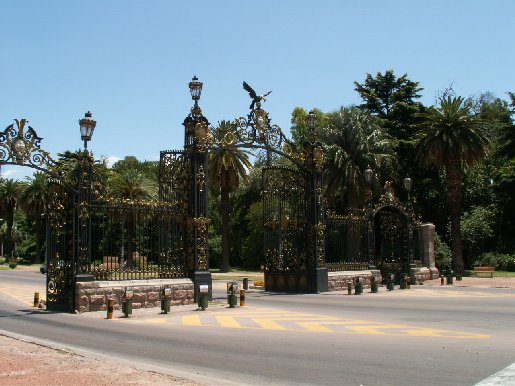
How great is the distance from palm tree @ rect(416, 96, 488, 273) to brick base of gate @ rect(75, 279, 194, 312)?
2630 cm

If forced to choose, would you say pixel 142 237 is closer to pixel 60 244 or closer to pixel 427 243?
pixel 60 244

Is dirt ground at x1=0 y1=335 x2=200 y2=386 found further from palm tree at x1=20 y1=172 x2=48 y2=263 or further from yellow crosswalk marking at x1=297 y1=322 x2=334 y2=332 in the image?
palm tree at x1=20 y1=172 x2=48 y2=263

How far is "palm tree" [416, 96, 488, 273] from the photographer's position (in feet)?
139

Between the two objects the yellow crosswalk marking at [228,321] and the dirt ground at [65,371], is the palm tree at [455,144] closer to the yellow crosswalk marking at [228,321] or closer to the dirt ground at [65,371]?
the yellow crosswalk marking at [228,321]

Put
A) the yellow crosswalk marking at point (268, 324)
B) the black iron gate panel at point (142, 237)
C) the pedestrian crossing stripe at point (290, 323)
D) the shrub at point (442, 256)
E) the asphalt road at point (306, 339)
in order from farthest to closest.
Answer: the shrub at point (442, 256) < the black iron gate panel at point (142, 237) < the yellow crosswalk marking at point (268, 324) < the pedestrian crossing stripe at point (290, 323) < the asphalt road at point (306, 339)

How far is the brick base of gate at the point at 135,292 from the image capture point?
61.2 feet

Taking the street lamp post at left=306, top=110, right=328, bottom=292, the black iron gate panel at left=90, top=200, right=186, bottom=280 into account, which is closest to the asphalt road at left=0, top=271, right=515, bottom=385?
the black iron gate panel at left=90, top=200, right=186, bottom=280

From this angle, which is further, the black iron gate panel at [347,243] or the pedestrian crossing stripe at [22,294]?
the black iron gate panel at [347,243]

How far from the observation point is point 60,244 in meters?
19.5

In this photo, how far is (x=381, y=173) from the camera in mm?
49250

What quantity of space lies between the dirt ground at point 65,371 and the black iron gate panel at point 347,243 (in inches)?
737

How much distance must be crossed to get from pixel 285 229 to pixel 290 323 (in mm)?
11007

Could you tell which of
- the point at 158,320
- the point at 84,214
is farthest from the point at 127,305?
the point at 84,214

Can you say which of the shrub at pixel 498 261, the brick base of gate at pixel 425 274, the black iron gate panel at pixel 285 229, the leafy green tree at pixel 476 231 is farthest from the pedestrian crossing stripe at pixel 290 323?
the leafy green tree at pixel 476 231
